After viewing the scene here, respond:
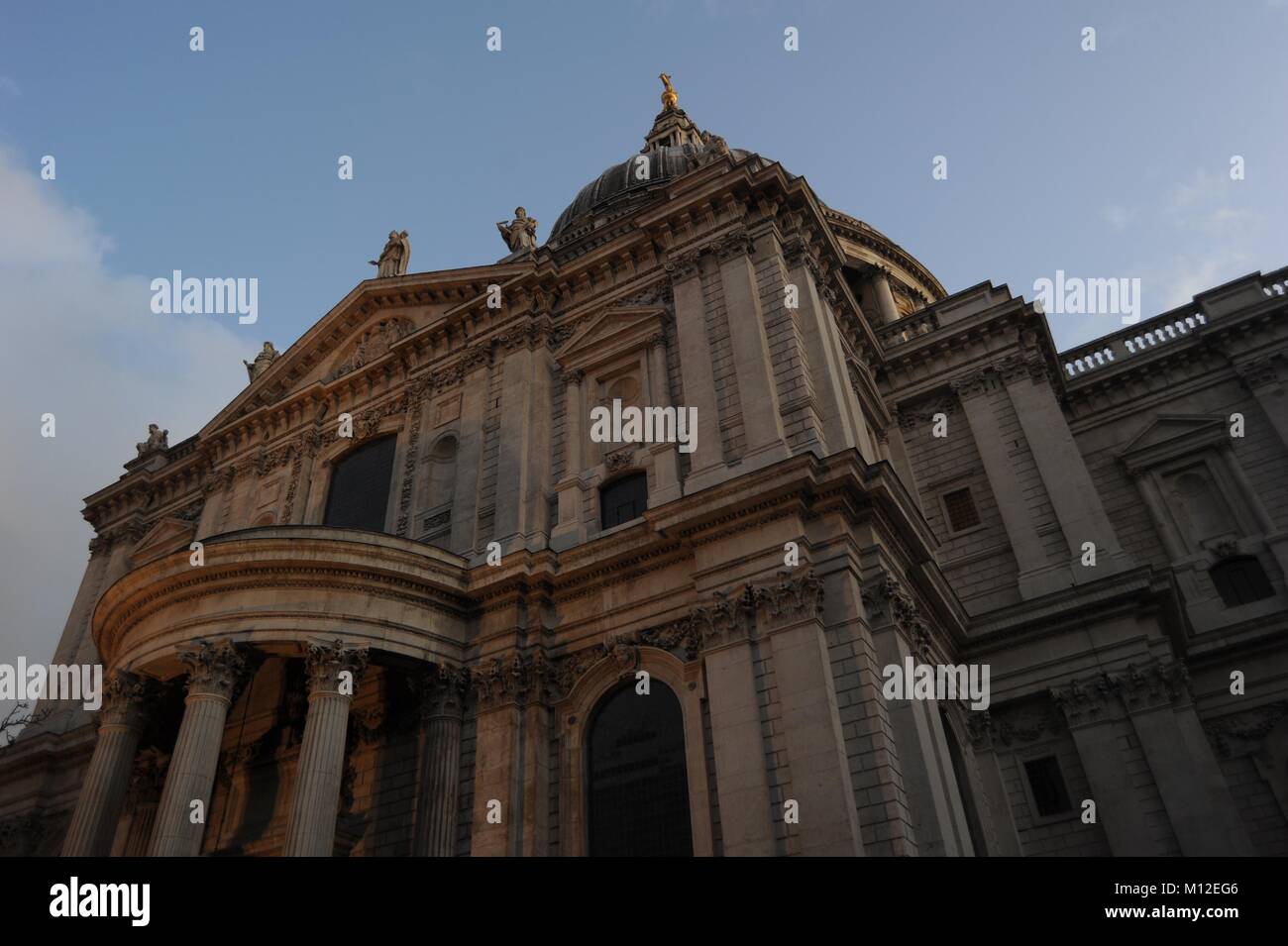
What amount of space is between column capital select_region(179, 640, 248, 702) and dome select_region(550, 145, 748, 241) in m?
31.8

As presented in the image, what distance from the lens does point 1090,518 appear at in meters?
24.2

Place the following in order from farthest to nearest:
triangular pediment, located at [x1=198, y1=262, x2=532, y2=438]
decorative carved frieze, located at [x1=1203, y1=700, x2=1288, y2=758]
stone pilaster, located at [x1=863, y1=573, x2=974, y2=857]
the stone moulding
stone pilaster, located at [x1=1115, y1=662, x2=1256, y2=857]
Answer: triangular pediment, located at [x1=198, y1=262, x2=532, y2=438]
decorative carved frieze, located at [x1=1203, y1=700, x2=1288, y2=758]
stone pilaster, located at [x1=1115, y1=662, x2=1256, y2=857]
the stone moulding
stone pilaster, located at [x1=863, y1=573, x2=974, y2=857]

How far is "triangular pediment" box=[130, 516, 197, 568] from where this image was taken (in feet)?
108

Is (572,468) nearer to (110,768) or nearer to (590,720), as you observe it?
(590,720)

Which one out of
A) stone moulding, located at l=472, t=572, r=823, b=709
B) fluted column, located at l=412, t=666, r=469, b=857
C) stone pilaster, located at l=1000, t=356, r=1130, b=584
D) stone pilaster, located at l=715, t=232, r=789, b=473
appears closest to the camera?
stone moulding, located at l=472, t=572, r=823, b=709

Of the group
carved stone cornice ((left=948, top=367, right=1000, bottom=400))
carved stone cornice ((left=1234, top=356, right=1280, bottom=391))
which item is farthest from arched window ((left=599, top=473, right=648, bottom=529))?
carved stone cornice ((left=1234, top=356, right=1280, bottom=391))

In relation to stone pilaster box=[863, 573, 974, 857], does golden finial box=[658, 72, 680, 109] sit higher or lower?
higher

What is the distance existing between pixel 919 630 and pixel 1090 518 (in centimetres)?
803

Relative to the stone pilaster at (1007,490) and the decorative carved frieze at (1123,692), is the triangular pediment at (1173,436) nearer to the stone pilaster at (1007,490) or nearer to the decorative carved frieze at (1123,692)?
the stone pilaster at (1007,490)

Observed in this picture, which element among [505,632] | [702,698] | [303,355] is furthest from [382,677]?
[303,355]

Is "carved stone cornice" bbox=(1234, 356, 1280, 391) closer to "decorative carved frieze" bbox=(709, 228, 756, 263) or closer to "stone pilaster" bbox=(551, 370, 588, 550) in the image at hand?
"decorative carved frieze" bbox=(709, 228, 756, 263)

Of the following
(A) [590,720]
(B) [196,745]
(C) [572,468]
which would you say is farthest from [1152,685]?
(B) [196,745]

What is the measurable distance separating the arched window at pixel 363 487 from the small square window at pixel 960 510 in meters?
16.2
